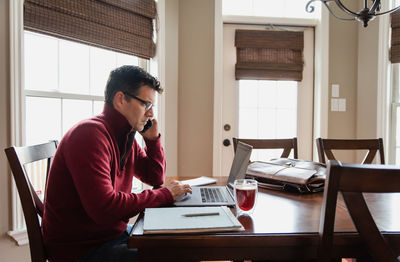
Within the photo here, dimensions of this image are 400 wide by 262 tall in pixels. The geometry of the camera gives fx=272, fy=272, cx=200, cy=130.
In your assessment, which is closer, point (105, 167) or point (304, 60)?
point (105, 167)

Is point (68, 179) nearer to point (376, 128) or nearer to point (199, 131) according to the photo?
point (199, 131)

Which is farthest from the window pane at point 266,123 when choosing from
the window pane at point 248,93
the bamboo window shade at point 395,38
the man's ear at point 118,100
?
the man's ear at point 118,100

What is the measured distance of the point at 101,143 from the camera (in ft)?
3.09

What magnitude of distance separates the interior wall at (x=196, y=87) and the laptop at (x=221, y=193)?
141 centimetres

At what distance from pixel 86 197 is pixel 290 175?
2.86ft

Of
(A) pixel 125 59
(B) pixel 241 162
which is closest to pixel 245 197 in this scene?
(B) pixel 241 162

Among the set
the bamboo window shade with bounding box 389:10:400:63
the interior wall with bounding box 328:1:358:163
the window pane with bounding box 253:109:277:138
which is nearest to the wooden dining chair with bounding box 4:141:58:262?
the window pane with bounding box 253:109:277:138

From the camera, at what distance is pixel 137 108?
1.17 meters

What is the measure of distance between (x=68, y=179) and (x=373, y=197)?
121 cm

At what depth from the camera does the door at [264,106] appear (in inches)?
112

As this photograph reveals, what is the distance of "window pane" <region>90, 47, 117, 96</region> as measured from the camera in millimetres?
2057

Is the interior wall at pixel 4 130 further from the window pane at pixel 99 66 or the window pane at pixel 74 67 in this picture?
the window pane at pixel 99 66

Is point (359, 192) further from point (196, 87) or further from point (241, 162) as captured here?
point (196, 87)

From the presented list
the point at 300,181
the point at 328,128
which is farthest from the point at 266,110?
the point at 300,181
